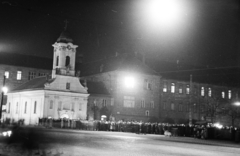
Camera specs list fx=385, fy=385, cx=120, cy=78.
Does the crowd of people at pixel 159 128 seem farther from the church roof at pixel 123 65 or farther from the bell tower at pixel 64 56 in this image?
the church roof at pixel 123 65

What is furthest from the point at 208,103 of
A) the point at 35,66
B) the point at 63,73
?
the point at 35,66

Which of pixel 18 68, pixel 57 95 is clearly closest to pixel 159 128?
pixel 57 95

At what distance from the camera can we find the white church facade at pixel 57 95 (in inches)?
2527

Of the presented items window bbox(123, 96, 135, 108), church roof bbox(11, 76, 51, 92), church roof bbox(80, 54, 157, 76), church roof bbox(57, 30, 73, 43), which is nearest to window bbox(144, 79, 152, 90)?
church roof bbox(80, 54, 157, 76)

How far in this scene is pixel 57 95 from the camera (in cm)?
6544

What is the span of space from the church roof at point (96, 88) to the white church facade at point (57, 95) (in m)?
3.22

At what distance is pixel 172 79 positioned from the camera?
83.3 meters

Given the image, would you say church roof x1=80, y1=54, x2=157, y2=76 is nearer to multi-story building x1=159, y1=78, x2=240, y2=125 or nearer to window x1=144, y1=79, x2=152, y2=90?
window x1=144, y1=79, x2=152, y2=90

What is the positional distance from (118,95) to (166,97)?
1334cm

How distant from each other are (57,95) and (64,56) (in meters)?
7.47

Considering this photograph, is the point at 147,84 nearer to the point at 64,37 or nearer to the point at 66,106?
the point at 66,106

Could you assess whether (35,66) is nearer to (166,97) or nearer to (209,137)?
(166,97)

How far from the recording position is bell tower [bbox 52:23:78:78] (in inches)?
2676

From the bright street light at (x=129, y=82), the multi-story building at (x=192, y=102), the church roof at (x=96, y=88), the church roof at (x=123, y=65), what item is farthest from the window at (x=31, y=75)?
the multi-story building at (x=192, y=102)
